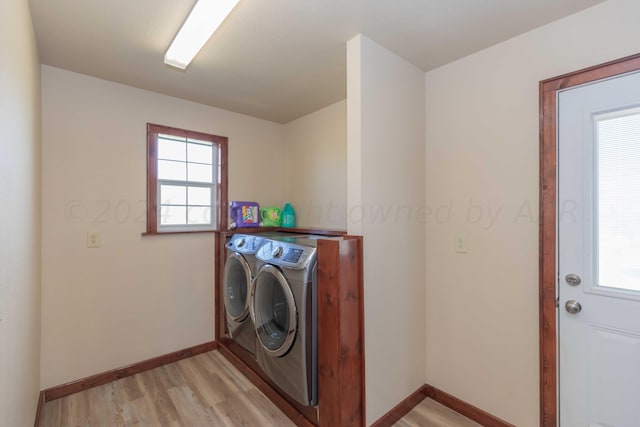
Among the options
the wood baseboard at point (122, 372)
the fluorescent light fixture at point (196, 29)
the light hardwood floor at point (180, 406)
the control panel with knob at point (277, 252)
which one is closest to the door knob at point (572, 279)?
the light hardwood floor at point (180, 406)

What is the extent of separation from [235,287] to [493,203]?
6.92 ft

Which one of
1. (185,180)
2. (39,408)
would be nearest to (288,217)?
(185,180)

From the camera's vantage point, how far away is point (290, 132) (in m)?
3.34

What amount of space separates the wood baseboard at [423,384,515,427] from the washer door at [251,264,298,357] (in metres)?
1.16

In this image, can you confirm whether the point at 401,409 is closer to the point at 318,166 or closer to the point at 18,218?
the point at 318,166

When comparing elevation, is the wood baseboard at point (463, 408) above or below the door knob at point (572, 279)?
below

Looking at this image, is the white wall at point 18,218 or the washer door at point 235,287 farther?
the washer door at point 235,287

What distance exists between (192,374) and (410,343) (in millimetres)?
1794

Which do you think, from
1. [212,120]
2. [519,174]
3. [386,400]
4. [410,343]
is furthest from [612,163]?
[212,120]

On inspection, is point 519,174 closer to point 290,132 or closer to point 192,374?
point 290,132

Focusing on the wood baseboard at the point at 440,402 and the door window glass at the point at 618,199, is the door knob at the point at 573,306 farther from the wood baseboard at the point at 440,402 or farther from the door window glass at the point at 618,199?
the wood baseboard at the point at 440,402

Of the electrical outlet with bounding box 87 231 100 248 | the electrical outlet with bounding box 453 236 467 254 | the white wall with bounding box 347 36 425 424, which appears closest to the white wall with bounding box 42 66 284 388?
the electrical outlet with bounding box 87 231 100 248

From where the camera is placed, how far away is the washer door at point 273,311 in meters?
1.78

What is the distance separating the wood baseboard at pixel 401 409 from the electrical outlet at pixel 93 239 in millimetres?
2365
